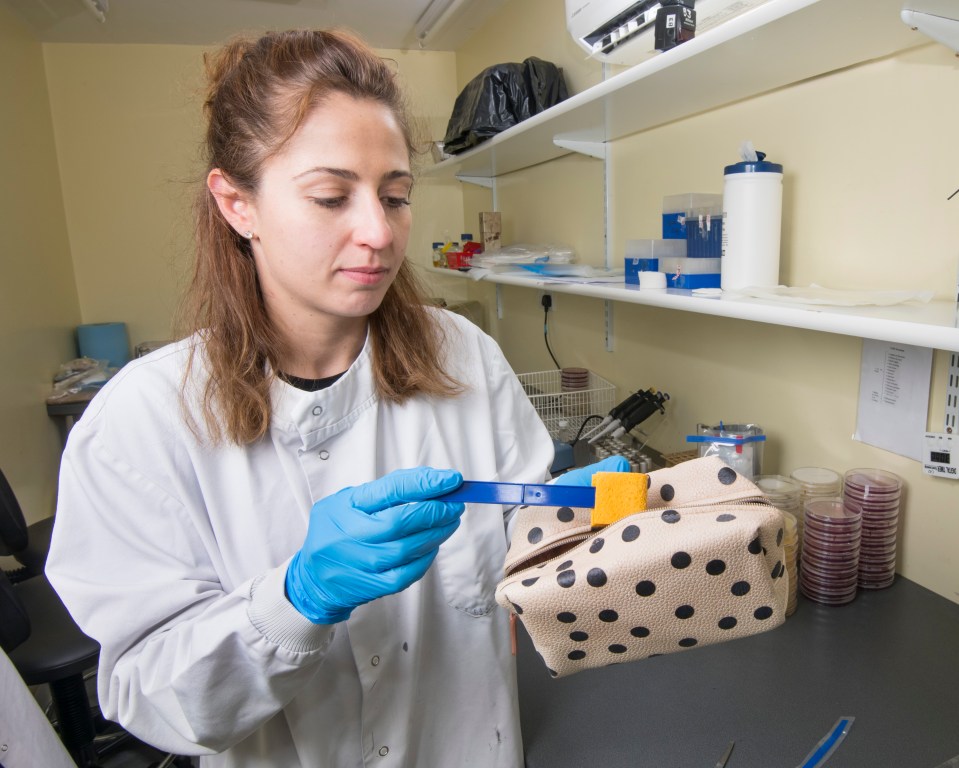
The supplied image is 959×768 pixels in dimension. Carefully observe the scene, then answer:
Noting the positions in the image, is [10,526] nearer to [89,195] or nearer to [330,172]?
[330,172]

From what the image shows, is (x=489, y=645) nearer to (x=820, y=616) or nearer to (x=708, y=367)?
(x=820, y=616)

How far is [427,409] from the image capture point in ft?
2.91

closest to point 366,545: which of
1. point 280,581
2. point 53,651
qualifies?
point 280,581

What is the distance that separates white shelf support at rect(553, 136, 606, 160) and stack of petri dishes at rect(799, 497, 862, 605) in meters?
1.25

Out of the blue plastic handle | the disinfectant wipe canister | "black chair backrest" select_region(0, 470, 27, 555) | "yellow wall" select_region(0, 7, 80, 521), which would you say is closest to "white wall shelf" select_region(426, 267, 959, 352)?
the disinfectant wipe canister

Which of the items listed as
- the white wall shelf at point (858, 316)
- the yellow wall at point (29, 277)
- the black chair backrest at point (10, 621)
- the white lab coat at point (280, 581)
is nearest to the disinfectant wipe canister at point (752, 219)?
the white wall shelf at point (858, 316)

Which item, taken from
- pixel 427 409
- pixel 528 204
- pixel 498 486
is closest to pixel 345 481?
pixel 427 409

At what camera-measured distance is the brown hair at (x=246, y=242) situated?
2.48 feet

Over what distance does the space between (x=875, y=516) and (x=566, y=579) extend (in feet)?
2.58

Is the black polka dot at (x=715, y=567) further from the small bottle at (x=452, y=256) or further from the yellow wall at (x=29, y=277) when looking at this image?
the yellow wall at (x=29, y=277)

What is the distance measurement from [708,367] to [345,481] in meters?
1.08

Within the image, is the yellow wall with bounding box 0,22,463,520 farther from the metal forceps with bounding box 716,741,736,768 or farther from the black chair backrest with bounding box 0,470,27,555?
the metal forceps with bounding box 716,741,736,768

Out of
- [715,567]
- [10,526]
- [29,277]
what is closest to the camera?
[715,567]

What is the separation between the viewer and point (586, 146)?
1.88 meters
